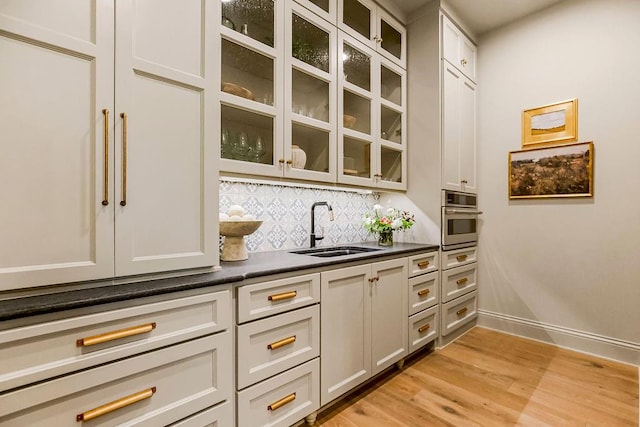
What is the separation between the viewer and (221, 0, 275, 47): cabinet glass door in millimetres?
1645

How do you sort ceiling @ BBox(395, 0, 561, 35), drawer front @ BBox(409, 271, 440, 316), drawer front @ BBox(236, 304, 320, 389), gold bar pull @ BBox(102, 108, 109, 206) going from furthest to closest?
1. ceiling @ BBox(395, 0, 561, 35)
2. drawer front @ BBox(409, 271, 440, 316)
3. drawer front @ BBox(236, 304, 320, 389)
4. gold bar pull @ BBox(102, 108, 109, 206)

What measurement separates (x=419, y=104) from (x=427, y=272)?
1.45 m

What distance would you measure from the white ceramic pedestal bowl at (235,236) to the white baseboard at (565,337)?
2.61 metres

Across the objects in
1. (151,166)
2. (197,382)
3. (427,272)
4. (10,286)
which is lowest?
(197,382)

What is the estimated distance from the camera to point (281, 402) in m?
1.46

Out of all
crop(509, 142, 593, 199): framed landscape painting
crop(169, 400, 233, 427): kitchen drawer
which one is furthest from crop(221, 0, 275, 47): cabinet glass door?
crop(509, 142, 593, 199): framed landscape painting

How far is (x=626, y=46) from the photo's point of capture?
2357 millimetres

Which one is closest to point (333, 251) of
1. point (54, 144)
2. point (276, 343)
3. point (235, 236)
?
point (235, 236)

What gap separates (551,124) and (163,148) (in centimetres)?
305

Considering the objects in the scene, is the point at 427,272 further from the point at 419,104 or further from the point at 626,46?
the point at 626,46

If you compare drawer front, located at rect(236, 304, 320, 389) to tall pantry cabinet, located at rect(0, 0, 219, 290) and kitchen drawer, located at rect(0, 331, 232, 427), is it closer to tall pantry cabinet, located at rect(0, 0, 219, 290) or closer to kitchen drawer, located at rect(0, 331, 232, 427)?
kitchen drawer, located at rect(0, 331, 232, 427)

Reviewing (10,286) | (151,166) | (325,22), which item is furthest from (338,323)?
(325,22)

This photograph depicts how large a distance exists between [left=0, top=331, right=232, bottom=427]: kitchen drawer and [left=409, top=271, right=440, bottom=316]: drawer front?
57.4 inches

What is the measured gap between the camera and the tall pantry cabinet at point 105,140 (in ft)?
3.05
